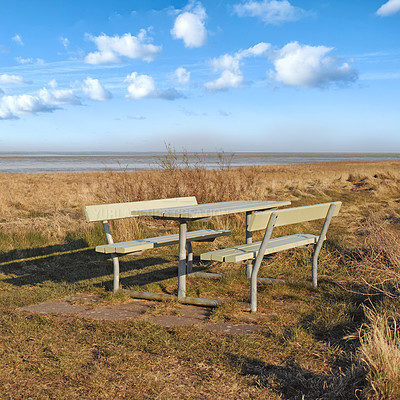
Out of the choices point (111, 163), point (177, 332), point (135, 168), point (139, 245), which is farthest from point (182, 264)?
point (111, 163)

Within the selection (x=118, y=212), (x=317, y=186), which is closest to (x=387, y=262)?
(x=118, y=212)

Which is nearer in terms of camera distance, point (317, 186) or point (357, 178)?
point (317, 186)

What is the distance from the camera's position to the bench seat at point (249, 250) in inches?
188

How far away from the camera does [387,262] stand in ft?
19.1

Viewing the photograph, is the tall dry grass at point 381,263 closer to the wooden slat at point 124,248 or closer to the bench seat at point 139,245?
the bench seat at point 139,245

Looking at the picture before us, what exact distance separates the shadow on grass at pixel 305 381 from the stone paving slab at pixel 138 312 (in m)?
0.81

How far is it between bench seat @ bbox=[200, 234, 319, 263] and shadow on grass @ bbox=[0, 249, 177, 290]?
153cm

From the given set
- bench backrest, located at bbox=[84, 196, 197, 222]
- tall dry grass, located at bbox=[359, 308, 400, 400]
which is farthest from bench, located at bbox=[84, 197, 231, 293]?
tall dry grass, located at bbox=[359, 308, 400, 400]

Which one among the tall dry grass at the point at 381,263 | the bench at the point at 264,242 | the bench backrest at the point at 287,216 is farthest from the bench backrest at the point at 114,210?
the tall dry grass at the point at 381,263

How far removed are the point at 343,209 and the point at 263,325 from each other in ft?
31.9

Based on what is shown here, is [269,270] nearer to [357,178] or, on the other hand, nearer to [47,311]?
[47,311]

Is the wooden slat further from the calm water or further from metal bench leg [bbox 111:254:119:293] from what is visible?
the calm water

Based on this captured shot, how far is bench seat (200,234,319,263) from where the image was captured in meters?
4.77

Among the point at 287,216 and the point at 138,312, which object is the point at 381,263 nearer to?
the point at 287,216
